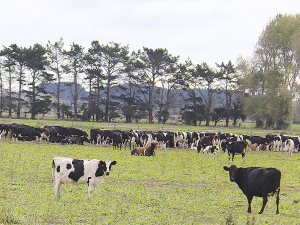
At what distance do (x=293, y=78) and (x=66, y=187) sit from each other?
5758 cm

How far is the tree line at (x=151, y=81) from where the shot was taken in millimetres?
61656

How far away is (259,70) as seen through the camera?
66188 mm

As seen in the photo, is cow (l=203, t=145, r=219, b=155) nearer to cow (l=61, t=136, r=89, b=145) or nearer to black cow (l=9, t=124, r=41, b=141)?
cow (l=61, t=136, r=89, b=145)

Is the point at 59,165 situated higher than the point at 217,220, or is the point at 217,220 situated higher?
the point at 59,165

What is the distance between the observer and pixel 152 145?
2345 cm

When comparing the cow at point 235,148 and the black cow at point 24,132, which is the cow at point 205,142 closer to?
the cow at point 235,148

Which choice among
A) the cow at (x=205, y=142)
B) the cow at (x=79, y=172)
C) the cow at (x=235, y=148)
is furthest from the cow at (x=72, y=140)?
the cow at (x=79, y=172)

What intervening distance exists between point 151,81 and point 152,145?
51719 mm

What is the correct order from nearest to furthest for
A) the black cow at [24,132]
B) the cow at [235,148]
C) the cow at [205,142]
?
the cow at [235,148] < the cow at [205,142] < the black cow at [24,132]

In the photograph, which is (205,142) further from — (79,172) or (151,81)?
(151,81)

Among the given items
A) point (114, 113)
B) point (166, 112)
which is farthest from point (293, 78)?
point (114, 113)

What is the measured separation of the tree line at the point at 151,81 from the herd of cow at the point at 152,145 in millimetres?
32756

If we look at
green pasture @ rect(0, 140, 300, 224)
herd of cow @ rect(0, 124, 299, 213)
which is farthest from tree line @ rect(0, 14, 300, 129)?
green pasture @ rect(0, 140, 300, 224)

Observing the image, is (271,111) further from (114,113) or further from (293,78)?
(114,113)
